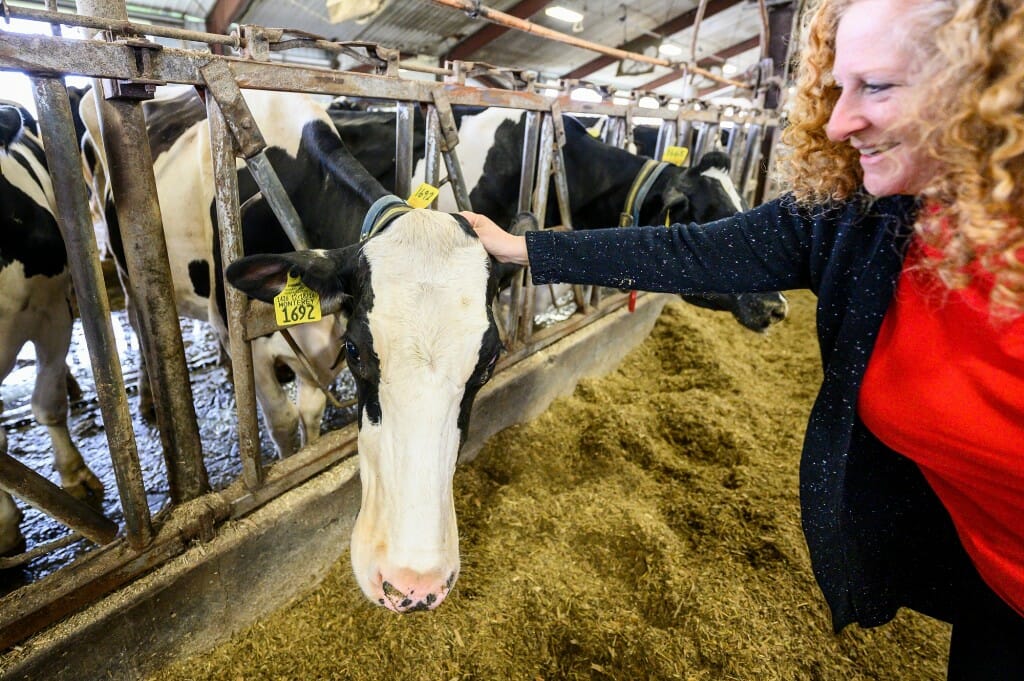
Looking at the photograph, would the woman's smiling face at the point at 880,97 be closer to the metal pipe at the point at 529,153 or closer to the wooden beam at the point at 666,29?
the metal pipe at the point at 529,153

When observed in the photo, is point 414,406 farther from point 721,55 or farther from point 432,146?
point 721,55

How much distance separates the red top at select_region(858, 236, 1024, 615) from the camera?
0.90 meters

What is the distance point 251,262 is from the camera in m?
1.44

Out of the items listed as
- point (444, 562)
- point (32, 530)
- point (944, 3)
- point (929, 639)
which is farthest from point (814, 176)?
point (32, 530)

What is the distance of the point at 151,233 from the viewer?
1525mm

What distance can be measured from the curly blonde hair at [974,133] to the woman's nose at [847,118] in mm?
115

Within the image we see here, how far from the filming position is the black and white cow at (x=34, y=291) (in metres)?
2.06

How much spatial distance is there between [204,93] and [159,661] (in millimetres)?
1674

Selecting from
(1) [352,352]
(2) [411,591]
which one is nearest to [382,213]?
(1) [352,352]

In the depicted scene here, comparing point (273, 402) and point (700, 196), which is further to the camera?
point (700, 196)

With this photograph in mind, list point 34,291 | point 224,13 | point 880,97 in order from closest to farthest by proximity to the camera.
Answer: point 880,97, point 34,291, point 224,13

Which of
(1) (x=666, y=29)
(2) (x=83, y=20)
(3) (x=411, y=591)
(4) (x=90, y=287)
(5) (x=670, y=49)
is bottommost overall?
(3) (x=411, y=591)

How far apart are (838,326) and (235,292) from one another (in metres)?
1.66

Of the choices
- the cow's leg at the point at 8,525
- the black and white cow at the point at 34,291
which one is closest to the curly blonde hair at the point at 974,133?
the black and white cow at the point at 34,291
